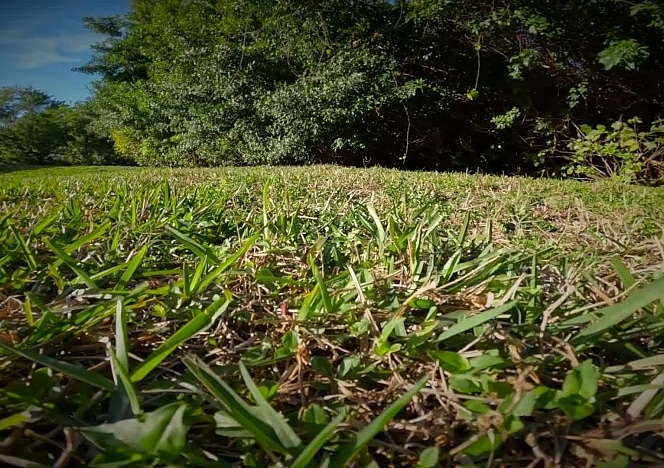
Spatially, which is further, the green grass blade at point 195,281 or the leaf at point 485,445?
the green grass blade at point 195,281

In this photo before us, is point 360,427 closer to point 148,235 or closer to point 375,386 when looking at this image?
point 375,386

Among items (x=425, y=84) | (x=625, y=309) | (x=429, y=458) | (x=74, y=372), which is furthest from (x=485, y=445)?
(x=425, y=84)

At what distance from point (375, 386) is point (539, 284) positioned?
1.35ft

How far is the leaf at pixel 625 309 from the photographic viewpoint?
1.49 feet

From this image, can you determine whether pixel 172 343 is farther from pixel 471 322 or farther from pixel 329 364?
pixel 471 322

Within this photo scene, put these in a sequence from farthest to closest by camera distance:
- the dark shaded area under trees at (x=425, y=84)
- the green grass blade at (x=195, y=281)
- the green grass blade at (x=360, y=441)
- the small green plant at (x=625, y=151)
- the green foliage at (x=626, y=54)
A: the dark shaded area under trees at (x=425, y=84)
the small green plant at (x=625, y=151)
the green foliage at (x=626, y=54)
the green grass blade at (x=195, y=281)
the green grass blade at (x=360, y=441)

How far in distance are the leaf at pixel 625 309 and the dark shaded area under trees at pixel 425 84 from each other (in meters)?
6.19

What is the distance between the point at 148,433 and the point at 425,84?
28.5 ft

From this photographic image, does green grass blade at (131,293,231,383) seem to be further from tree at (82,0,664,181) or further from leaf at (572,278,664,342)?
tree at (82,0,664,181)

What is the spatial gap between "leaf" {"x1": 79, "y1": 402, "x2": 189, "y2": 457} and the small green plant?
6607 millimetres

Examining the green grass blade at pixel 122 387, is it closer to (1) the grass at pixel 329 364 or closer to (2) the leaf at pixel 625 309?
(1) the grass at pixel 329 364

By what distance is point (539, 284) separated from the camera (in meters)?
0.69

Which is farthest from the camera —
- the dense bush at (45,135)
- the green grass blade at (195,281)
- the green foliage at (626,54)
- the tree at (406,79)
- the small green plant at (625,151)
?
the dense bush at (45,135)

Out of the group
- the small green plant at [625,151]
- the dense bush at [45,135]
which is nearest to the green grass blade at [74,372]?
the small green plant at [625,151]
